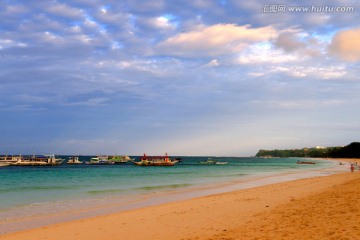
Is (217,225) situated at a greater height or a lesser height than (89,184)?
greater

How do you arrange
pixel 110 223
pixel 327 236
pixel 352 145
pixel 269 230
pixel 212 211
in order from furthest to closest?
pixel 352 145 < pixel 212 211 < pixel 110 223 < pixel 269 230 < pixel 327 236

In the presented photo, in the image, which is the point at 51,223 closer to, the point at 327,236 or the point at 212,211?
the point at 212,211

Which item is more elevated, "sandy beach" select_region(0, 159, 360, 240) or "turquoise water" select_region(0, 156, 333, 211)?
"sandy beach" select_region(0, 159, 360, 240)

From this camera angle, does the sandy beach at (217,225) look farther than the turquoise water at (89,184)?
No

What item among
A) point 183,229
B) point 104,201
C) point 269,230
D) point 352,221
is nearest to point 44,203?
point 104,201

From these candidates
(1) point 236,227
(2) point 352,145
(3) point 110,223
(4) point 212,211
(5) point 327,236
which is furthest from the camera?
(2) point 352,145

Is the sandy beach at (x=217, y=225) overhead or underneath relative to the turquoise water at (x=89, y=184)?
overhead

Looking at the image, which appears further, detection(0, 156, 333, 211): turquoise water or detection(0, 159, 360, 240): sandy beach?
detection(0, 156, 333, 211): turquoise water

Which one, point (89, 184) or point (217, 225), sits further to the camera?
point (89, 184)

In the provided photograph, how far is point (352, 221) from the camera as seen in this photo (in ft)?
33.3

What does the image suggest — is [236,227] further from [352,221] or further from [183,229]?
[352,221]

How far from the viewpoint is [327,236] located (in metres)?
8.48

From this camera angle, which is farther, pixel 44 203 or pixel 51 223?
pixel 44 203

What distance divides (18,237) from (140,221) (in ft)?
14.1
